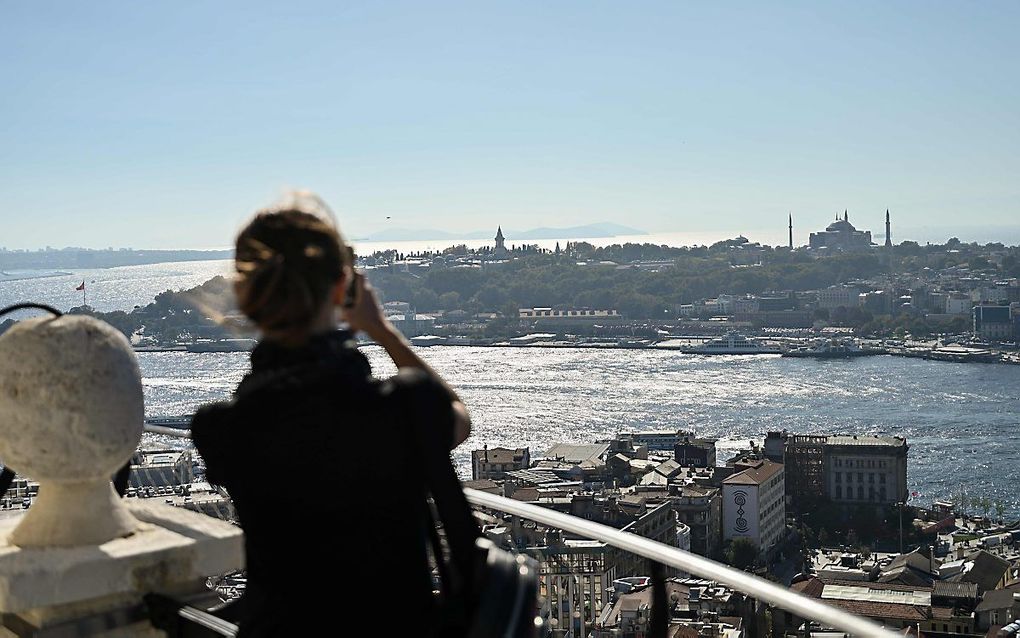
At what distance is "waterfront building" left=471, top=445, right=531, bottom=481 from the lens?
1591 cm

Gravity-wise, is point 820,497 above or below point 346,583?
below

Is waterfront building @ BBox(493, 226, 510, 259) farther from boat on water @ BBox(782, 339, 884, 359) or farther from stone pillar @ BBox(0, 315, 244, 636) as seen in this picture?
stone pillar @ BBox(0, 315, 244, 636)

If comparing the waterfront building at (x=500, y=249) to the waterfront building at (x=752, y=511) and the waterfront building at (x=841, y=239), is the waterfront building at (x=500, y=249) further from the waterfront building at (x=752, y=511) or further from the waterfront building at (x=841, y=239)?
the waterfront building at (x=752, y=511)

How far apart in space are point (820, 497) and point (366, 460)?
57.4 feet

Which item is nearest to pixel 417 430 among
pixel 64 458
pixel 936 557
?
pixel 64 458

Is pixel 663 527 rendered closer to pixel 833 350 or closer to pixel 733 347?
pixel 833 350

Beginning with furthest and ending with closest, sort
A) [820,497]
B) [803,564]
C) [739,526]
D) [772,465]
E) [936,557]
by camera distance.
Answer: [820,497] → [772,465] → [739,526] → [803,564] → [936,557]

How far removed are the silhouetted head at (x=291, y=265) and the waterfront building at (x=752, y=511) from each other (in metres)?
13.4

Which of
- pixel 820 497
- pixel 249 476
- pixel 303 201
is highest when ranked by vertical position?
pixel 303 201

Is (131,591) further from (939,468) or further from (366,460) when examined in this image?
(939,468)

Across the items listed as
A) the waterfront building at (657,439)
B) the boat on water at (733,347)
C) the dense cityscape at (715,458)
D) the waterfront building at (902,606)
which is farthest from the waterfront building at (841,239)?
the waterfront building at (902,606)

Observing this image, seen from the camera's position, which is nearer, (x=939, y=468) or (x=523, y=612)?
(x=523, y=612)

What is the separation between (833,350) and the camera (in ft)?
117

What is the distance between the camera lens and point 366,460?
1.89ft
